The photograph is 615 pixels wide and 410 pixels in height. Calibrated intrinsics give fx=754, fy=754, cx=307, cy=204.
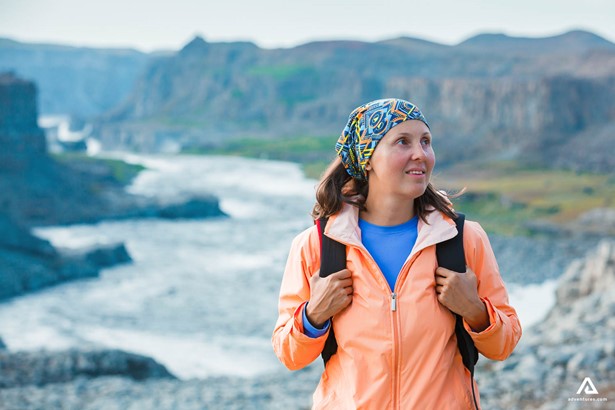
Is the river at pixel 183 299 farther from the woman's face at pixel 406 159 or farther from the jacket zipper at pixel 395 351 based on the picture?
the woman's face at pixel 406 159

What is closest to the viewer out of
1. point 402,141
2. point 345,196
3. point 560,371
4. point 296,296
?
point 402,141

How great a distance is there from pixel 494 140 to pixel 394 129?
10242 centimetres

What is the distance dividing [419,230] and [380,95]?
505 ft

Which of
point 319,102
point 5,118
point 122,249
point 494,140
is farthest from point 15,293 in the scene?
point 319,102

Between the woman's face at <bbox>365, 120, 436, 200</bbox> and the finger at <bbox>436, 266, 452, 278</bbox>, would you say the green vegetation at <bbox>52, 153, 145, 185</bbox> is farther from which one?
the finger at <bbox>436, 266, 452, 278</bbox>

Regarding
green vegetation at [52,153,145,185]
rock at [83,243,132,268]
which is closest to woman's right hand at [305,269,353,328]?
rock at [83,243,132,268]

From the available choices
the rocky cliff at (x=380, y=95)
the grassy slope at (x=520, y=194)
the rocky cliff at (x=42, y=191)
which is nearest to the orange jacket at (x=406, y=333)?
the grassy slope at (x=520, y=194)

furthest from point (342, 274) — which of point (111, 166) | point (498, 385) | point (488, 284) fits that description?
point (111, 166)

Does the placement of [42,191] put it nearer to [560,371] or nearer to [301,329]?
[560,371]

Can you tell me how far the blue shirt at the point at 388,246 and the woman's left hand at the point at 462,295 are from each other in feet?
0.68

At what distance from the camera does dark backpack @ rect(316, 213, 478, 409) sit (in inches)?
142

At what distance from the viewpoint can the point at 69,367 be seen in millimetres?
18328

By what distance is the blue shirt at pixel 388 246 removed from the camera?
365cm

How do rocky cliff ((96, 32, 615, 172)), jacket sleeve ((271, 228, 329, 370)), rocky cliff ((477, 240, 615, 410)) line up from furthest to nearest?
rocky cliff ((96, 32, 615, 172)) < rocky cliff ((477, 240, 615, 410)) < jacket sleeve ((271, 228, 329, 370))
